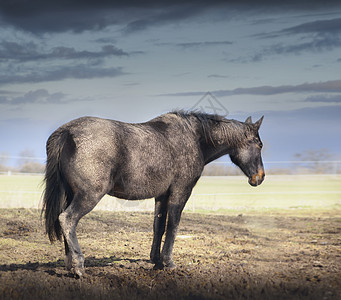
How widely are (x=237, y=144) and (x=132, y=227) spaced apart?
589cm

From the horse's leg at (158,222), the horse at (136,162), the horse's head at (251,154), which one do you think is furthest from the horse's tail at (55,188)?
the horse's head at (251,154)

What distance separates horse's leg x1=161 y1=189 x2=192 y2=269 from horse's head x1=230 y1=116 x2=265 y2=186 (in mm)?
1339

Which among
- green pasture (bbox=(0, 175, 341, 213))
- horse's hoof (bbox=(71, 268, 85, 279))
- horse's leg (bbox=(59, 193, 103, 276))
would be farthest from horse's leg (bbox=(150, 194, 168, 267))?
green pasture (bbox=(0, 175, 341, 213))

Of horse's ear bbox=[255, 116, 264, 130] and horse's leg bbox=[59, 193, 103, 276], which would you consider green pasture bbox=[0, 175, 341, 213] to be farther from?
horse's ear bbox=[255, 116, 264, 130]

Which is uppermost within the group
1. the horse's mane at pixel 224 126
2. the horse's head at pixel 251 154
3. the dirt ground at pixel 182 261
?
the horse's mane at pixel 224 126

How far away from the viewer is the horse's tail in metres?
6.40

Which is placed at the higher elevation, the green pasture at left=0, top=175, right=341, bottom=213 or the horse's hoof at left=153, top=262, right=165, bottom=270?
the green pasture at left=0, top=175, right=341, bottom=213

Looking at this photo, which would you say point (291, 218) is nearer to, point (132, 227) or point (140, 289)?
point (132, 227)

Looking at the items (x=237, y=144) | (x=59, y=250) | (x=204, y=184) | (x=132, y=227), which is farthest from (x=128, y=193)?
(x=204, y=184)

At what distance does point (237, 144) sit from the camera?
7859 millimetres

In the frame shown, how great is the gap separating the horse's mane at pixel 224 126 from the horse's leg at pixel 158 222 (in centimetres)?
135

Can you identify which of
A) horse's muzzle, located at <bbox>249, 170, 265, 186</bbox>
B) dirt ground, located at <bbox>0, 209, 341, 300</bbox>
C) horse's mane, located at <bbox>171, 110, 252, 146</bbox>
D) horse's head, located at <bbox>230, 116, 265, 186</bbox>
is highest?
horse's mane, located at <bbox>171, 110, 252, 146</bbox>

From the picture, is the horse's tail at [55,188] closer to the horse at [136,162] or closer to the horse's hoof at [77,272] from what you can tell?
the horse at [136,162]

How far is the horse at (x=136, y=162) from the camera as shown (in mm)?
6180
